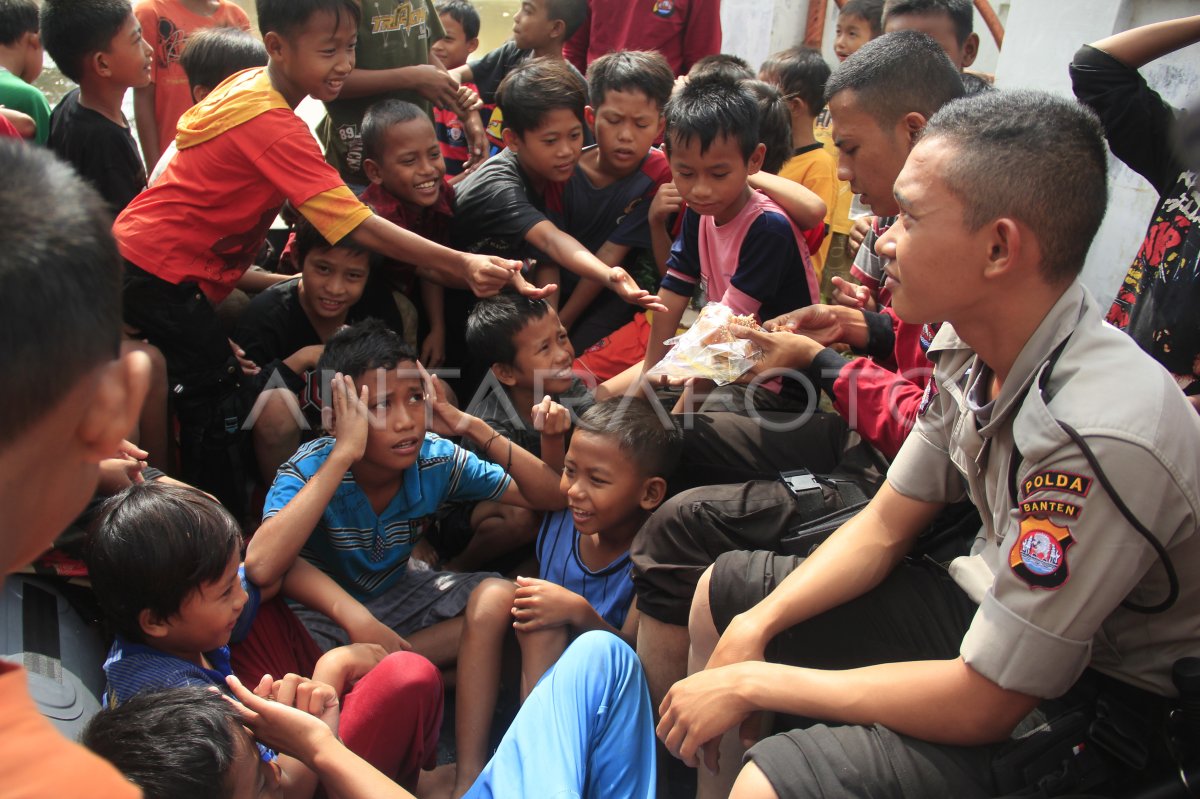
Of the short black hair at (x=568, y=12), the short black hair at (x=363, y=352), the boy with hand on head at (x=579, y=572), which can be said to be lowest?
the boy with hand on head at (x=579, y=572)

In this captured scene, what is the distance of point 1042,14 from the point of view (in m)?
4.31

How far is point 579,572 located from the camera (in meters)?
2.64

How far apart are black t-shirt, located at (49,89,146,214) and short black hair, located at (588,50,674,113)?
182 cm

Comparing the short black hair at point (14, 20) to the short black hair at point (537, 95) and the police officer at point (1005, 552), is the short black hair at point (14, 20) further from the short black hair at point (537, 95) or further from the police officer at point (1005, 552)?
the police officer at point (1005, 552)

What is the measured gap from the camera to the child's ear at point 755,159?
3.07 m

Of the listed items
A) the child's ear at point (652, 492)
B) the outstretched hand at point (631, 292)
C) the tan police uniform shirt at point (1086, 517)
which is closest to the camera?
the tan police uniform shirt at point (1086, 517)

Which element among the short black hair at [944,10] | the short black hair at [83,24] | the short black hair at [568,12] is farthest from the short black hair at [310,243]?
the short black hair at [944,10]

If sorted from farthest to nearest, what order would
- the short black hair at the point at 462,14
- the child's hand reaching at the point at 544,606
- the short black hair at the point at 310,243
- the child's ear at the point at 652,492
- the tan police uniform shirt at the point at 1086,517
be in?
the short black hair at the point at 462,14
the short black hair at the point at 310,243
the child's ear at the point at 652,492
the child's hand reaching at the point at 544,606
the tan police uniform shirt at the point at 1086,517

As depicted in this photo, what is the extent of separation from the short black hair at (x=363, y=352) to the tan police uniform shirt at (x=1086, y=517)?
162 centimetres

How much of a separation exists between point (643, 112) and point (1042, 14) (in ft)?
6.72

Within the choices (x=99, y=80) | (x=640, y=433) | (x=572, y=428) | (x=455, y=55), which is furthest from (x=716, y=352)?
(x=455, y=55)

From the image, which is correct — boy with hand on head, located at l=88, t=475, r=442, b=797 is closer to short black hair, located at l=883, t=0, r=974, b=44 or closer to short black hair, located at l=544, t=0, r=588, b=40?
short black hair, located at l=883, t=0, r=974, b=44

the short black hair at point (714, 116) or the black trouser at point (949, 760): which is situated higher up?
the short black hair at point (714, 116)

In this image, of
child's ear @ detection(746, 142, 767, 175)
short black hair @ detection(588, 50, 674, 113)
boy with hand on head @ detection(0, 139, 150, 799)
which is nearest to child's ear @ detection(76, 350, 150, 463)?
boy with hand on head @ detection(0, 139, 150, 799)
